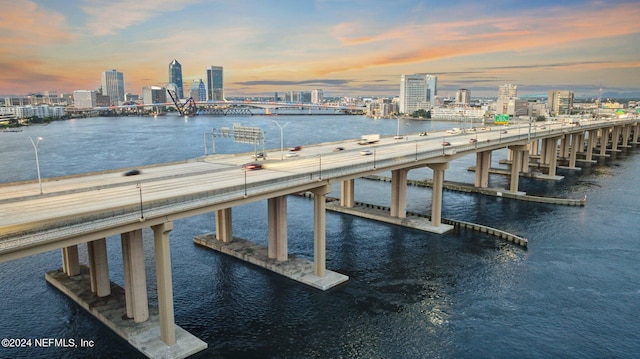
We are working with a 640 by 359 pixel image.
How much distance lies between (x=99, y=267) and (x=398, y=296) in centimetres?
2548

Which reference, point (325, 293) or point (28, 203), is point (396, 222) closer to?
point (325, 293)

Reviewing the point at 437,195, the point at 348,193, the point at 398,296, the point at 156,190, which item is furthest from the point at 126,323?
the point at 348,193

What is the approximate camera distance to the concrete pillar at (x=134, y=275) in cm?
3284

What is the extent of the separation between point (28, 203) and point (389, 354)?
2688 cm

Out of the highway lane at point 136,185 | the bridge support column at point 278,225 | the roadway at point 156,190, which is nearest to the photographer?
the roadway at point 156,190

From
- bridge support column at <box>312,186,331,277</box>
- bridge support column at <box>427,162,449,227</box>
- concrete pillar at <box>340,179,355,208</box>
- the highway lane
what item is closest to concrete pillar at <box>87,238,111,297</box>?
the highway lane

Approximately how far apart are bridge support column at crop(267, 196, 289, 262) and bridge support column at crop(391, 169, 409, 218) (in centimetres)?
2146

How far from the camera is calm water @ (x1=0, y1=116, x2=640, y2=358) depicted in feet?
111

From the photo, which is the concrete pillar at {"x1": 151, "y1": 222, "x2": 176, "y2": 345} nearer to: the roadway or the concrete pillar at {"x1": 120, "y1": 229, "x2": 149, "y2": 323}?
the roadway

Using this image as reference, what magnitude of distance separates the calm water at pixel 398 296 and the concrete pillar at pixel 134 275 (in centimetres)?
259

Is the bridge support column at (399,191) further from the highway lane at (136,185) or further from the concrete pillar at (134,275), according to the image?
the concrete pillar at (134,275)

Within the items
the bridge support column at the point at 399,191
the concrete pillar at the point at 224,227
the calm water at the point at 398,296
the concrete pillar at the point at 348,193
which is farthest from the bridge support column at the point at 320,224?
the concrete pillar at the point at 348,193

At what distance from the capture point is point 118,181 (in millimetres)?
39812

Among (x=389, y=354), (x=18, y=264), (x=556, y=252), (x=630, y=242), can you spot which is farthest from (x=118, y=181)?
(x=630, y=242)
